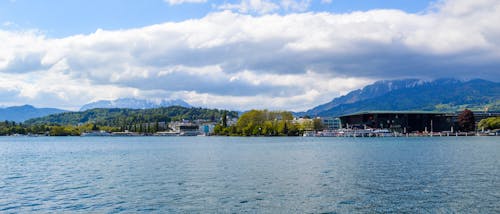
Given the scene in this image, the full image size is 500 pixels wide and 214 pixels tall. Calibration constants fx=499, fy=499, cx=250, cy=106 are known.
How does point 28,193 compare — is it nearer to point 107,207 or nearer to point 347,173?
point 107,207

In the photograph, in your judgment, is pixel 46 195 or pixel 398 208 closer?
pixel 398 208

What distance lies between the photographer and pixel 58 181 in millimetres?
38094

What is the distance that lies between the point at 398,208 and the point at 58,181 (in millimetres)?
25663

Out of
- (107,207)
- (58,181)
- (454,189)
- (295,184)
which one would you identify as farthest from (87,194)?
(454,189)

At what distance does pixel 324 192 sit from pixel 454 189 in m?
8.30

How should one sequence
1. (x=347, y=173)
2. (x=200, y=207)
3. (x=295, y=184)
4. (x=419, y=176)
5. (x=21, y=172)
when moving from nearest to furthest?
(x=200, y=207)
(x=295, y=184)
(x=419, y=176)
(x=347, y=173)
(x=21, y=172)

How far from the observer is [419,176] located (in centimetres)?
3806

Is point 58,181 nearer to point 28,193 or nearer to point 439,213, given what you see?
point 28,193

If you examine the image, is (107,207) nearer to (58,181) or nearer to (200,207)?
(200,207)

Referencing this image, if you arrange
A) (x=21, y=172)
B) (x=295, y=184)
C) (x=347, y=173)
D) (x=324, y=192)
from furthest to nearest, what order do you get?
(x=21, y=172) → (x=347, y=173) → (x=295, y=184) → (x=324, y=192)

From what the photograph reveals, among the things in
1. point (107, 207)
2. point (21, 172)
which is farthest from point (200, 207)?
point (21, 172)

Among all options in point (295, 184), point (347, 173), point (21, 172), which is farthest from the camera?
point (21, 172)

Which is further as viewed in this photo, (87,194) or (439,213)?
(87,194)

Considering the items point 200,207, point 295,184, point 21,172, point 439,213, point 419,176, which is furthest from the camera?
point 21,172
